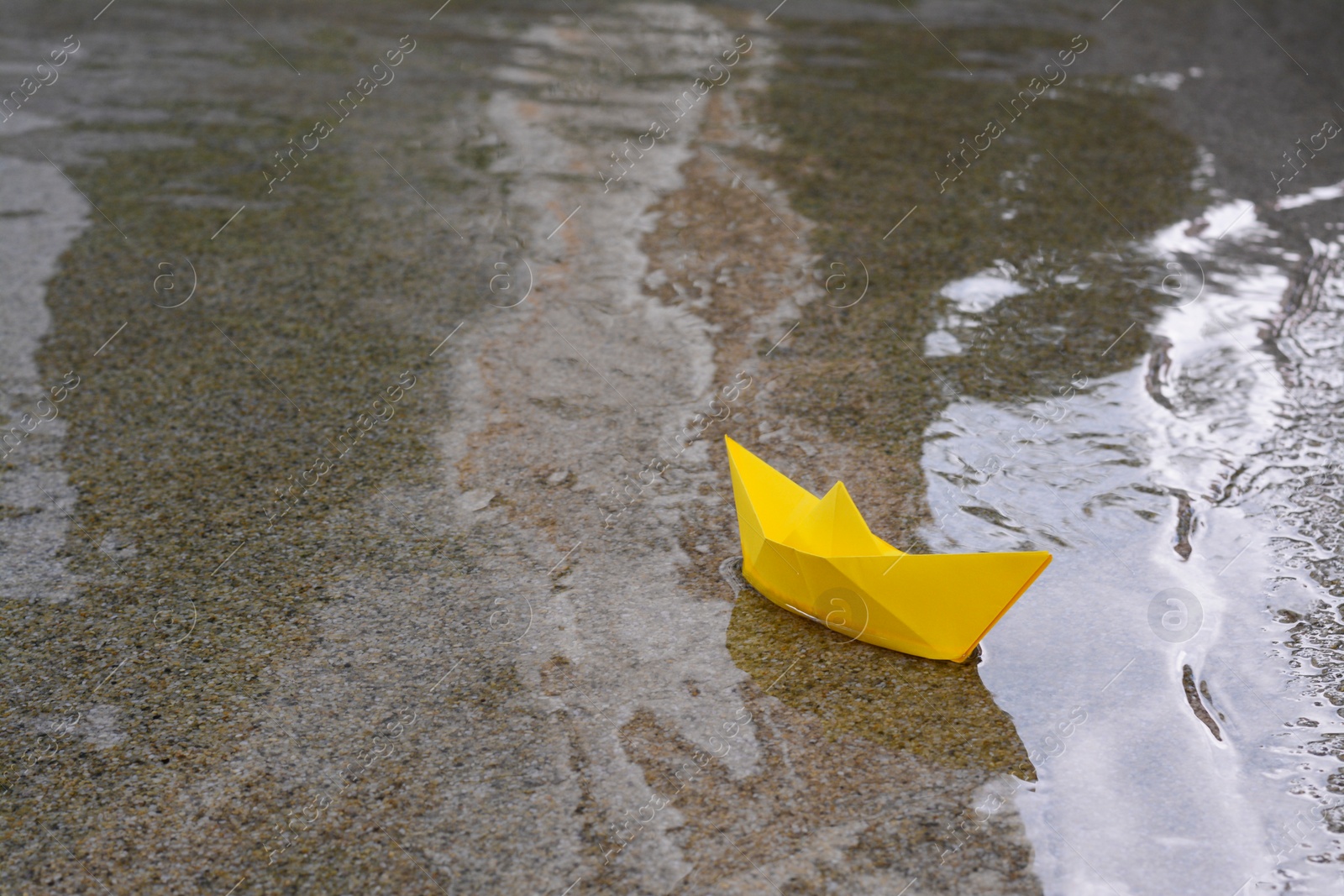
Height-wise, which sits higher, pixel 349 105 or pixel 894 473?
pixel 349 105

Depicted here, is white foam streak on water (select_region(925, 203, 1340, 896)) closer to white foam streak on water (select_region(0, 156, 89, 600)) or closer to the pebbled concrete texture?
the pebbled concrete texture

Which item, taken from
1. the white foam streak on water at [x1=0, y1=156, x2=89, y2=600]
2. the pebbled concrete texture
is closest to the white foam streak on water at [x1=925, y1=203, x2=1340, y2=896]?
the pebbled concrete texture

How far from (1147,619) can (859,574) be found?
0.66 metres

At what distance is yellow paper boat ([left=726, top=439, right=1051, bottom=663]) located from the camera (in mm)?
1805

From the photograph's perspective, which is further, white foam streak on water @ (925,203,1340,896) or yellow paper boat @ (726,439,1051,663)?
yellow paper boat @ (726,439,1051,663)

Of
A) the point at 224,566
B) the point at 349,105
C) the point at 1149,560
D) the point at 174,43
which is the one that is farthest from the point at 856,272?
the point at 174,43

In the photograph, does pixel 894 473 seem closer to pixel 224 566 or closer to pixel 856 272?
pixel 856 272

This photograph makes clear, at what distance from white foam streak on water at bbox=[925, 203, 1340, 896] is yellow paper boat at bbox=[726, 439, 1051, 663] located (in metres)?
0.17

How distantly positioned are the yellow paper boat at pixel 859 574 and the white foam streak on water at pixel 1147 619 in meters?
0.17

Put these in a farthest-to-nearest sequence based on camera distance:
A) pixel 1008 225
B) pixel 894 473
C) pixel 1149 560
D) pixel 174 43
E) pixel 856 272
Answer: pixel 174 43 < pixel 1008 225 < pixel 856 272 < pixel 894 473 < pixel 1149 560

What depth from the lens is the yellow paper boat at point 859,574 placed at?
180 cm

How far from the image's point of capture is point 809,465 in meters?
2.55

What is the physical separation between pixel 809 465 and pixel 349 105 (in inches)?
117

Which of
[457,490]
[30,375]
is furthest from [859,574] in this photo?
[30,375]
